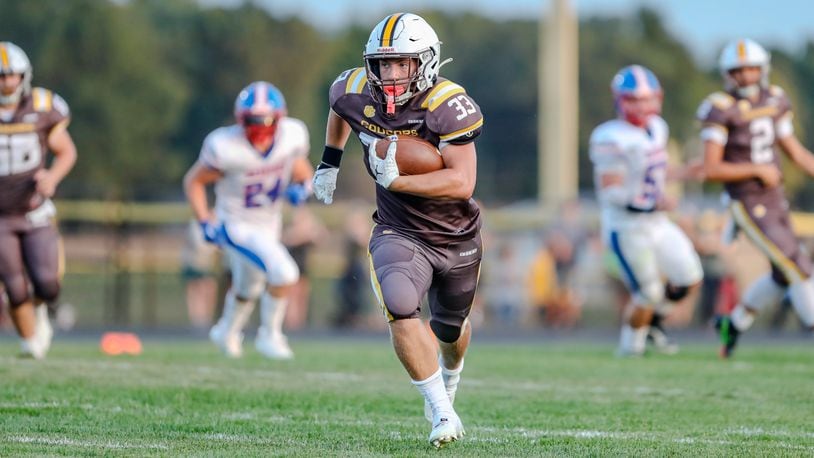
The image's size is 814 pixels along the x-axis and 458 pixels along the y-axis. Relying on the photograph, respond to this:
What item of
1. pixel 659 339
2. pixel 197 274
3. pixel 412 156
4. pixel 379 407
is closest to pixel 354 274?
pixel 197 274

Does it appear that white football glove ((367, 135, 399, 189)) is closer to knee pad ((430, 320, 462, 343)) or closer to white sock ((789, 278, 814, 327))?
knee pad ((430, 320, 462, 343))

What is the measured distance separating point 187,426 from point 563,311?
11.5m

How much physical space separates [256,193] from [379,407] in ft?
11.5

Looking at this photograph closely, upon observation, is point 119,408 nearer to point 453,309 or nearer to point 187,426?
point 187,426

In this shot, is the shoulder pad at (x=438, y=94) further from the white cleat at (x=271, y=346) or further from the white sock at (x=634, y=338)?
the white sock at (x=634, y=338)

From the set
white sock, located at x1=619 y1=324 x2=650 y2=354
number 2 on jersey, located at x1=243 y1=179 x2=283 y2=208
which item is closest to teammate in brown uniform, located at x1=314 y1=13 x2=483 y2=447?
number 2 on jersey, located at x1=243 y1=179 x2=283 y2=208

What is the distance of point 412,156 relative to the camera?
17.6 ft

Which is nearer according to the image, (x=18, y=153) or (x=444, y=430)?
(x=444, y=430)

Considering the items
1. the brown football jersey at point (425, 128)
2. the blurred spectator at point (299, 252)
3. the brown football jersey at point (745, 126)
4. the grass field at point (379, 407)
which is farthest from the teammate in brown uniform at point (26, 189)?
the blurred spectator at point (299, 252)

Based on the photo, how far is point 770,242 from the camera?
9.01 metres

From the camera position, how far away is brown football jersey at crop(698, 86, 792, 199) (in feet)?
30.0

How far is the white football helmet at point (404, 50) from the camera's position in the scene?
5.38 meters

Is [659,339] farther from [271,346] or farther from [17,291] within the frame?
[17,291]

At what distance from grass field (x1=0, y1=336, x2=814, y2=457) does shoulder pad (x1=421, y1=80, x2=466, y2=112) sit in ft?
4.44
